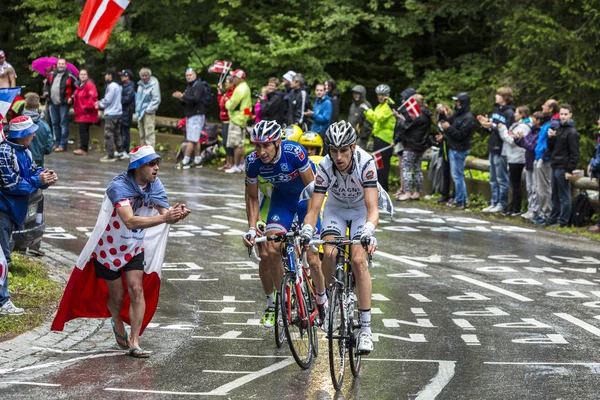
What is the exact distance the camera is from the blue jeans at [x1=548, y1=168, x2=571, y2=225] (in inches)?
778

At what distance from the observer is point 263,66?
3059 centimetres

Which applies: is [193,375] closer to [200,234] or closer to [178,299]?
[178,299]

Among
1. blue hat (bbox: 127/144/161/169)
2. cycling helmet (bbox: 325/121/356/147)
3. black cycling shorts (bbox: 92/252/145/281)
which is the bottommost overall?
black cycling shorts (bbox: 92/252/145/281)

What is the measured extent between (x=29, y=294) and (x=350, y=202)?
4.21 metres

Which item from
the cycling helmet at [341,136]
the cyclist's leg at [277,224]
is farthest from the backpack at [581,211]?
the cycling helmet at [341,136]

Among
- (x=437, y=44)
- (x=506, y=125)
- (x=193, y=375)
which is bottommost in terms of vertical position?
(x=193, y=375)

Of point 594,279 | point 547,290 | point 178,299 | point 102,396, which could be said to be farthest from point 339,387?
point 594,279

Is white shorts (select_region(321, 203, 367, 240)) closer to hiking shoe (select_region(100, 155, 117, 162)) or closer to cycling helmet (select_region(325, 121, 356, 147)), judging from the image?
cycling helmet (select_region(325, 121, 356, 147))

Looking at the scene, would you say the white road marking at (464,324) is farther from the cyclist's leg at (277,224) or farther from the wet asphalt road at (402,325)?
the cyclist's leg at (277,224)

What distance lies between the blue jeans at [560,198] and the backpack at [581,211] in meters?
0.11

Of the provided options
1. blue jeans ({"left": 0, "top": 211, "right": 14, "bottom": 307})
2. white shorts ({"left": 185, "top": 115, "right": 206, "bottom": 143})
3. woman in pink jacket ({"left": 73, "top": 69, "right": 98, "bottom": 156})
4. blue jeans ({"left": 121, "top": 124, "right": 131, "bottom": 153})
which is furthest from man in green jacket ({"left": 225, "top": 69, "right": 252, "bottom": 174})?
blue jeans ({"left": 0, "top": 211, "right": 14, "bottom": 307})

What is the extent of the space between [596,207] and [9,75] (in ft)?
32.5

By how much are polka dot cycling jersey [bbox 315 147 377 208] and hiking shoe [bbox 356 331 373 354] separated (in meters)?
1.29

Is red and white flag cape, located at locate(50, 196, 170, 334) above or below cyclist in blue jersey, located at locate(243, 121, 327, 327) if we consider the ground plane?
below
